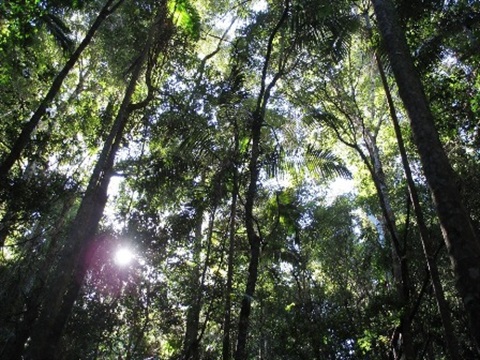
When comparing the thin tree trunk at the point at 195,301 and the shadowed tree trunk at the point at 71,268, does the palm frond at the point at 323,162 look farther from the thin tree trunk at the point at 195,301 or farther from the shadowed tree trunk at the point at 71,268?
the shadowed tree trunk at the point at 71,268

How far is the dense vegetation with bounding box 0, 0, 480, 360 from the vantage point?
7.22 meters

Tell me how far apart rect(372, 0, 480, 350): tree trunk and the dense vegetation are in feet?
0.09

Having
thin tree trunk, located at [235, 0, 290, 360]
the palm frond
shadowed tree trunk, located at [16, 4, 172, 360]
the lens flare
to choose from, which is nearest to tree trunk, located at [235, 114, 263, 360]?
thin tree trunk, located at [235, 0, 290, 360]

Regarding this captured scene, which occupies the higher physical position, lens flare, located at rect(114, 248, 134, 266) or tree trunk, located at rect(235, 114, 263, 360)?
lens flare, located at rect(114, 248, 134, 266)

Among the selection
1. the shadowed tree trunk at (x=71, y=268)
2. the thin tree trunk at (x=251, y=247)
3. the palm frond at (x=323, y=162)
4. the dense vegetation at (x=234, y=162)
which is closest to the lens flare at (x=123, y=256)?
the dense vegetation at (x=234, y=162)

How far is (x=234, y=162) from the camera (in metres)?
9.41

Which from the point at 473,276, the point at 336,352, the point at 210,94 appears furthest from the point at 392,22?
the point at 336,352

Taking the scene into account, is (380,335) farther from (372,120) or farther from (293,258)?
(372,120)

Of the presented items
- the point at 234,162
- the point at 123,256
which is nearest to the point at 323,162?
the point at 234,162

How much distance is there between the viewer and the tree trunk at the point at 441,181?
3.16 m

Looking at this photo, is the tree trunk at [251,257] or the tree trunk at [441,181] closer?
the tree trunk at [441,181]

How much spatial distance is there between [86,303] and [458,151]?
482 inches

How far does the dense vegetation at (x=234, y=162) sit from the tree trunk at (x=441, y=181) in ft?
0.09

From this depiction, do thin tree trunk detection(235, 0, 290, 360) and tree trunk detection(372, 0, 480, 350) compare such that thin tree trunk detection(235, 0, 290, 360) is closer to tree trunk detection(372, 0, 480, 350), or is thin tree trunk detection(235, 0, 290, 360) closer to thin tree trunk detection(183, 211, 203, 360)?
thin tree trunk detection(183, 211, 203, 360)
